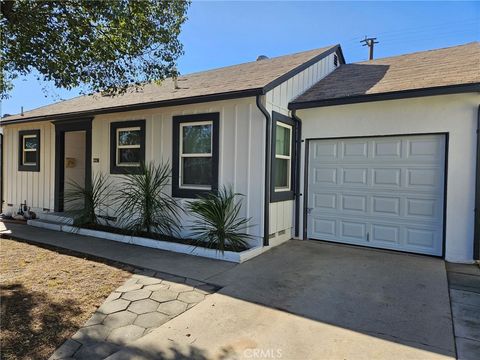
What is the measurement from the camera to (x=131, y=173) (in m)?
7.51

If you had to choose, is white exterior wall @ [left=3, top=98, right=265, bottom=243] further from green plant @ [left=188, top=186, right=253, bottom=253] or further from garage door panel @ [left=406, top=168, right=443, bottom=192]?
garage door panel @ [left=406, top=168, right=443, bottom=192]

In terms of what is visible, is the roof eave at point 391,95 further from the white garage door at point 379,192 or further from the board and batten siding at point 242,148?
the board and batten siding at point 242,148

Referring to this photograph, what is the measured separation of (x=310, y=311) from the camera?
11.6 feet

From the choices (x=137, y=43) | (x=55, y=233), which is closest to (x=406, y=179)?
(x=137, y=43)

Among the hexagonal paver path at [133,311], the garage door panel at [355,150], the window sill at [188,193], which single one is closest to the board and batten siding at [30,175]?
the window sill at [188,193]

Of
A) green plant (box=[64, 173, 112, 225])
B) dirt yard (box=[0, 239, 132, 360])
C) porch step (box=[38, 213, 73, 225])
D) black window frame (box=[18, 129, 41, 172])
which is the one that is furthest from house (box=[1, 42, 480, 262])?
black window frame (box=[18, 129, 41, 172])

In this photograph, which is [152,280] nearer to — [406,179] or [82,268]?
[82,268]

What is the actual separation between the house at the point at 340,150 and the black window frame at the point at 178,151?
22 mm

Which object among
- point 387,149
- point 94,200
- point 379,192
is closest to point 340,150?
point 387,149

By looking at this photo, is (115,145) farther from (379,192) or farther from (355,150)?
(379,192)

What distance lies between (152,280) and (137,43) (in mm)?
4131

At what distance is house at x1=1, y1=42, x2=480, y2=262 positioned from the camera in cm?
552

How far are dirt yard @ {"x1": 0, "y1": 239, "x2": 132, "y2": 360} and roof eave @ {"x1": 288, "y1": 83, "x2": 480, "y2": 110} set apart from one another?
179 inches

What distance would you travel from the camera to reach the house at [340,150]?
→ 18.1 feet
